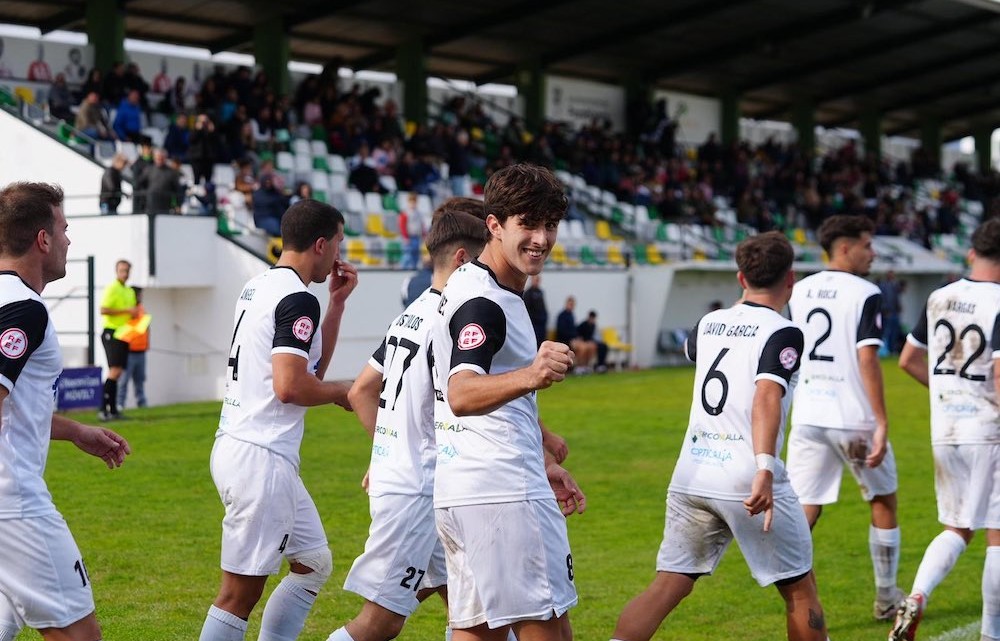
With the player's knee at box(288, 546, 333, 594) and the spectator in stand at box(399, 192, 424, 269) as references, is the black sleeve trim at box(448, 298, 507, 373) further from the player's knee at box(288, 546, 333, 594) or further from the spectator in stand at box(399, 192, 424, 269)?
the spectator in stand at box(399, 192, 424, 269)

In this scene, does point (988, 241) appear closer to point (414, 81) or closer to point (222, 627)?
point (222, 627)

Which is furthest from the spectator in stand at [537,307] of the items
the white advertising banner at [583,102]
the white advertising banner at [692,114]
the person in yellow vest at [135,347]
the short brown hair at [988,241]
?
the white advertising banner at [692,114]

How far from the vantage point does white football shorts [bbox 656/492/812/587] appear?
555cm

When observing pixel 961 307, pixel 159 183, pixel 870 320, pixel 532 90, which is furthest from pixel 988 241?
pixel 532 90

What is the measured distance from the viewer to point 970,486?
6.74m

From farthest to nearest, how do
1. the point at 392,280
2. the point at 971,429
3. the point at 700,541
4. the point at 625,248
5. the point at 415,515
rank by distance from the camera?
1. the point at 625,248
2. the point at 392,280
3. the point at 971,429
4. the point at 700,541
5. the point at 415,515

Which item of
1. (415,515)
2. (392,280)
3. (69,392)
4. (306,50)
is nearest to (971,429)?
(415,515)

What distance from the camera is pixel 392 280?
74.7 ft

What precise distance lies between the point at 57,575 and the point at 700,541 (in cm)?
267

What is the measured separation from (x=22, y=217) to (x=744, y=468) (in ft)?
10.00

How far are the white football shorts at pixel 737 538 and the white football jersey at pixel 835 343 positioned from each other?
1.98 meters

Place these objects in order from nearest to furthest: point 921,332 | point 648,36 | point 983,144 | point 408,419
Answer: point 408,419 < point 921,332 < point 648,36 < point 983,144

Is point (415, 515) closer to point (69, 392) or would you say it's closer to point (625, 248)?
point (69, 392)

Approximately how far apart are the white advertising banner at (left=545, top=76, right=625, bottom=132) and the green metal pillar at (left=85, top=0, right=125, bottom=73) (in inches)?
547
